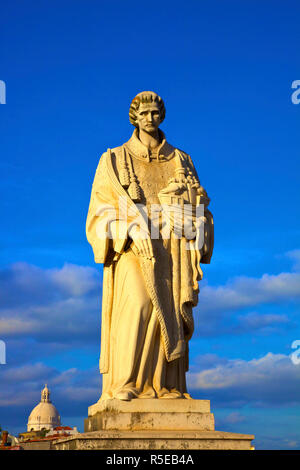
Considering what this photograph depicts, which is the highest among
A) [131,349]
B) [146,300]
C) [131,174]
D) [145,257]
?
[131,174]

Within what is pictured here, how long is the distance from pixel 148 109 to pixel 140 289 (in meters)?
3.27

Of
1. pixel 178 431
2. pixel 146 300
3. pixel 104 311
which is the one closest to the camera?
pixel 178 431

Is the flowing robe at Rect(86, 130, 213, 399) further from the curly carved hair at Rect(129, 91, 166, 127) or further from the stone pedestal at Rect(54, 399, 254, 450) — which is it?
the curly carved hair at Rect(129, 91, 166, 127)

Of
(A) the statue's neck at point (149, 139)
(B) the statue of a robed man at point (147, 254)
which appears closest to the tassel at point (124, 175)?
(B) the statue of a robed man at point (147, 254)

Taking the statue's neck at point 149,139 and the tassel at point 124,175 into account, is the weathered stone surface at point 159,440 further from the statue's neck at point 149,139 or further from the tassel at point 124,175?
the statue's neck at point 149,139

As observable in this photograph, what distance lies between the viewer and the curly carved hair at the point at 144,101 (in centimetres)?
1177

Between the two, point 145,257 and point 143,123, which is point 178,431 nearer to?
point 145,257

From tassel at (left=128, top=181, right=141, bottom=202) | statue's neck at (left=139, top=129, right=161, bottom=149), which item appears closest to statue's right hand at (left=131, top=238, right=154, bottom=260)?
tassel at (left=128, top=181, right=141, bottom=202)

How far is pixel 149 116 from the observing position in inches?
463

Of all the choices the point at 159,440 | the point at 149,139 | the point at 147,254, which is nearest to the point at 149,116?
the point at 149,139

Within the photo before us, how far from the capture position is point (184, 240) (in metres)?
11.2

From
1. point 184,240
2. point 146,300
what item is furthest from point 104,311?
point 184,240

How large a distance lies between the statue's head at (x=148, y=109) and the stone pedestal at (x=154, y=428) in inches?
188
